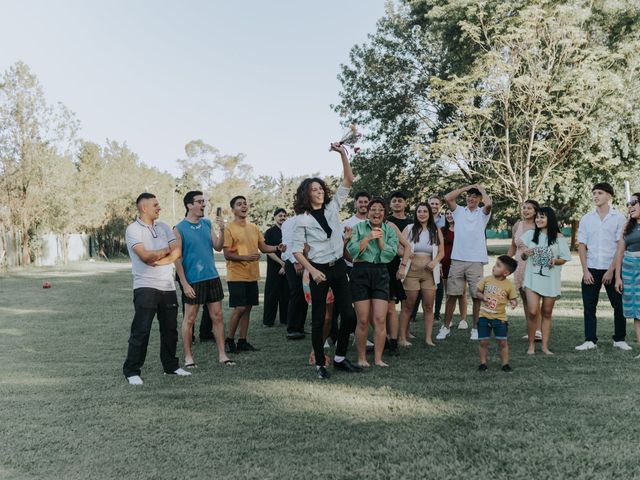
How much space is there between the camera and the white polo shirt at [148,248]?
6.20m

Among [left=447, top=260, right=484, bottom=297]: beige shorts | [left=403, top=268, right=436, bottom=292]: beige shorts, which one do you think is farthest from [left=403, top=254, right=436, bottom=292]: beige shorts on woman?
[left=447, top=260, right=484, bottom=297]: beige shorts

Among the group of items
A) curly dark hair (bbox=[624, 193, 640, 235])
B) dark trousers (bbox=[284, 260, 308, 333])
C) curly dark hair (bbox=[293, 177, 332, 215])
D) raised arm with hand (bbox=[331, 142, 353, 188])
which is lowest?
dark trousers (bbox=[284, 260, 308, 333])

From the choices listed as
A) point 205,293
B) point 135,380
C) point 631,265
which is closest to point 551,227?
point 631,265

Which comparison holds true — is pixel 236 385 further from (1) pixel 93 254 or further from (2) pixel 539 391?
(1) pixel 93 254

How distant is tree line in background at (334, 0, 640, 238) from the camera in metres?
24.8

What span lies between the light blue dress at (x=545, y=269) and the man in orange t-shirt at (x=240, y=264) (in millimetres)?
3374

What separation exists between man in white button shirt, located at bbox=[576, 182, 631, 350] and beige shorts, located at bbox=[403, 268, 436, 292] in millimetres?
1856

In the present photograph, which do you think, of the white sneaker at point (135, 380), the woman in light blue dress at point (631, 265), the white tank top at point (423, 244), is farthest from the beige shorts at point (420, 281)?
the white sneaker at point (135, 380)

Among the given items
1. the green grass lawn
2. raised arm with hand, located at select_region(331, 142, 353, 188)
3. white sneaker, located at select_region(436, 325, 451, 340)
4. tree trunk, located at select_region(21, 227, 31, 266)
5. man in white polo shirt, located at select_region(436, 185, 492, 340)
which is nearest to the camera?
the green grass lawn

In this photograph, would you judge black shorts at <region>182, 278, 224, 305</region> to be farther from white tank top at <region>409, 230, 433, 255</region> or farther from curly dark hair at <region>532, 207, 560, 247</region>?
curly dark hair at <region>532, 207, 560, 247</region>

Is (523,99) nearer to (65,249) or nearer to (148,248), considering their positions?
(148,248)

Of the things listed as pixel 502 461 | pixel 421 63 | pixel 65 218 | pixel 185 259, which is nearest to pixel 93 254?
pixel 65 218

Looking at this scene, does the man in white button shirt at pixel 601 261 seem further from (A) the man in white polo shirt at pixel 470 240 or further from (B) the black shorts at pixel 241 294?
(B) the black shorts at pixel 241 294

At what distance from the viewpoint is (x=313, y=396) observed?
5516mm
